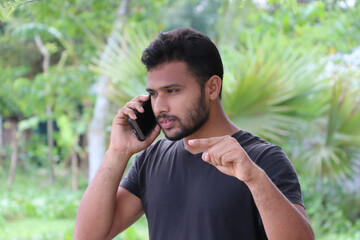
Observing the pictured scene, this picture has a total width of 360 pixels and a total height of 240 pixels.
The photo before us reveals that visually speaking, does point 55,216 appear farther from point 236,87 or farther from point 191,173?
point 191,173

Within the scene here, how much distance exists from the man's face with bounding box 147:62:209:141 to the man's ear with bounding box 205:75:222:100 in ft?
0.12

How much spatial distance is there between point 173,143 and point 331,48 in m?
5.26

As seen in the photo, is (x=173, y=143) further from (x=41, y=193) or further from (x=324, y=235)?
(x=41, y=193)

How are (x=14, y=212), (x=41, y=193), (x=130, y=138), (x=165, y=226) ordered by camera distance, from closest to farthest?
(x=165, y=226) < (x=130, y=138) < (x=14, y=212) < (x=41, y=193)

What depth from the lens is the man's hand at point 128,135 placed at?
1.82 meters

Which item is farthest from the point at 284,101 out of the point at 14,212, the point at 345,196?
the point at 14,212

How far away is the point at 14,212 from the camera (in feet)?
24.1

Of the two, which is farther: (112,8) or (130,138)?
(112,8)

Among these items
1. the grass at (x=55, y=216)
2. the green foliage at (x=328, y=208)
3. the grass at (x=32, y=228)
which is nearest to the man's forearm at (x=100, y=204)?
the grass at (x=55, y=216)

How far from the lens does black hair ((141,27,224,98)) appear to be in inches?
66.4

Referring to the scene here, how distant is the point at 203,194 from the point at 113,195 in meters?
0.37

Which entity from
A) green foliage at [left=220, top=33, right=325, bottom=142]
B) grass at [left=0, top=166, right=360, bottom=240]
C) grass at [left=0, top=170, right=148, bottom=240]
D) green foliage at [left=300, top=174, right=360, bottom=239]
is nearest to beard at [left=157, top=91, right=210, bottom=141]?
green foliage at [left=220, top=33, right=325, bottom=142]

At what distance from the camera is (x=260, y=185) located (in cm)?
135

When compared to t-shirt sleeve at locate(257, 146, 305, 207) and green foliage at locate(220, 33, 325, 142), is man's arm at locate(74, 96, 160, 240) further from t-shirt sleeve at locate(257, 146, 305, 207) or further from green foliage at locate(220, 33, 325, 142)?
green foliage at locate(220, 33, 325, 142)
